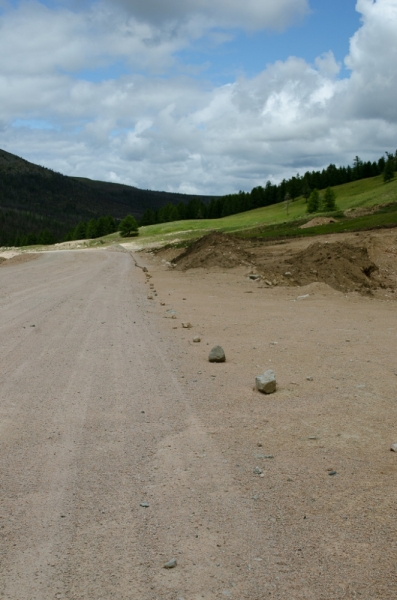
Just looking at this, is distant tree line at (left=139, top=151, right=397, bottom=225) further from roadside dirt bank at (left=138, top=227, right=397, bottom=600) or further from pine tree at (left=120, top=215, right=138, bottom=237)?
roadside dirt bank at (left=138, top=227, right=397, bottom=600)

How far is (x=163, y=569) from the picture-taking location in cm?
335

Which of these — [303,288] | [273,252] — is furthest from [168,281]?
[273,252]

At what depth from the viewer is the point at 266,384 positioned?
7074 mm

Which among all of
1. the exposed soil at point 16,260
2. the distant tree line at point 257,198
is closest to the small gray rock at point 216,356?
the exposed soil at point 16,260

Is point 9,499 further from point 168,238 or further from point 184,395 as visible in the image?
point 168,238

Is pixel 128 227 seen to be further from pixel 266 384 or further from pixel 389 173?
pixel 266 384

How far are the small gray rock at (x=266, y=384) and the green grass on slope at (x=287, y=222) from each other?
112ft

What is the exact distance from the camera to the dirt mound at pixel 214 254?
28.2 metres

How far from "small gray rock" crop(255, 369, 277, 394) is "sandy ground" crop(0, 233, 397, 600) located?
0.14 metres

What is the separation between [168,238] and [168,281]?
1779 inches

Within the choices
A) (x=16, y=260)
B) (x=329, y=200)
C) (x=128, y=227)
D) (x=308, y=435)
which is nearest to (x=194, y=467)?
(x=308, y=435)

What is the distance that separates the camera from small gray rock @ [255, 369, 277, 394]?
7090 mm

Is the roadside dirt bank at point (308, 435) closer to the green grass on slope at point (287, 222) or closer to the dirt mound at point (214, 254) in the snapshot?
the dirt mound at point (214, 254)

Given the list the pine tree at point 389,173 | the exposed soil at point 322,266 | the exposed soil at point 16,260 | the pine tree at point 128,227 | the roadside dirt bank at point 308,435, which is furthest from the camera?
the pine tree at point 389,173
